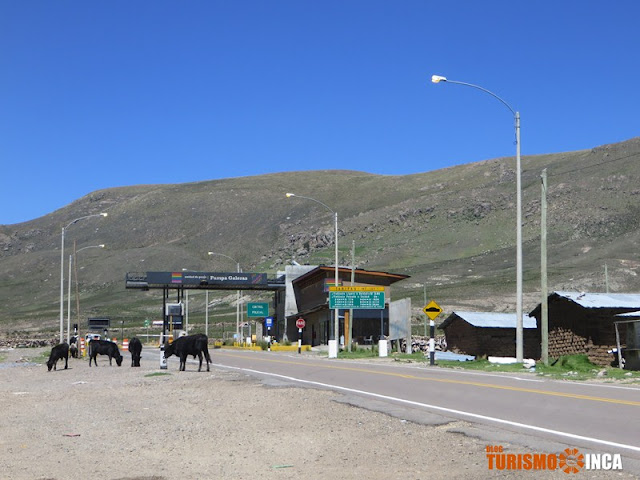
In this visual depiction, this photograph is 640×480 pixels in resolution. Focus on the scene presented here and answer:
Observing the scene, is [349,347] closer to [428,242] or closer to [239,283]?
[239,283]

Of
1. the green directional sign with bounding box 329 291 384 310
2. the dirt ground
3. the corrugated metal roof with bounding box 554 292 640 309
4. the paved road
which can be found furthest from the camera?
the green directional sign with bounding box 329 291 384 310

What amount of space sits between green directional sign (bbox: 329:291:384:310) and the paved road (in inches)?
1193

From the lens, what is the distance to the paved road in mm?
11242

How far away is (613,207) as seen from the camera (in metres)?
180

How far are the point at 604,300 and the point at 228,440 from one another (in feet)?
108

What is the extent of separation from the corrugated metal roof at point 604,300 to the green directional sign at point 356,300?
15.7 metres

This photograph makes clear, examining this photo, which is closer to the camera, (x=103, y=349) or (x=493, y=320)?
(x=103, y=349)

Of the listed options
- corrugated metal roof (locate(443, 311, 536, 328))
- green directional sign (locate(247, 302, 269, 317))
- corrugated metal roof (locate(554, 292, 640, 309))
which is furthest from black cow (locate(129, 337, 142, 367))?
green directional sign (locate(247, 302, 269, 317))

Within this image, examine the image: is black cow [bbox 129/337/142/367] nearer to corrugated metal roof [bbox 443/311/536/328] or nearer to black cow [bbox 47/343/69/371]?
black cow [bbox 47/343/69/371]

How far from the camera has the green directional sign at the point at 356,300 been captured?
180 feet

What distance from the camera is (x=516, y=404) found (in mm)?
15336

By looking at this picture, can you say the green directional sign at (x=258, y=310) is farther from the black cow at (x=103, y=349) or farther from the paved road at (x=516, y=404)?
the paved road at (x=516, y=404)

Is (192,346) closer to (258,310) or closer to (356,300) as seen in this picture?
(356,300)

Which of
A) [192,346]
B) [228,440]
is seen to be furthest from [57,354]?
[228,440]
